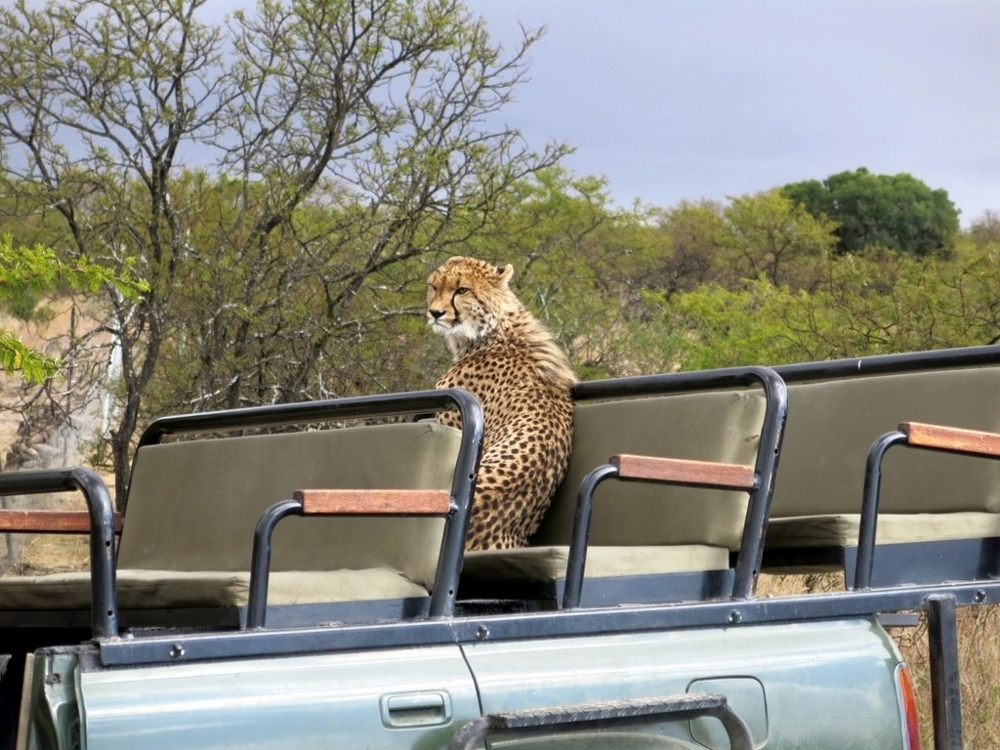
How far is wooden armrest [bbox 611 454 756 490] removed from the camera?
9.28 ft

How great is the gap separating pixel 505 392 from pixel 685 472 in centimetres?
157

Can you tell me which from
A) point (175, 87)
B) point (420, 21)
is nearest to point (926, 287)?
point (420, 21)

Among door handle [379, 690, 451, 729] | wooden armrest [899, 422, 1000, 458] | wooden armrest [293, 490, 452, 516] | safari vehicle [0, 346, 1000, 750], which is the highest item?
wooden armrest [899, 422, 1000, 458]

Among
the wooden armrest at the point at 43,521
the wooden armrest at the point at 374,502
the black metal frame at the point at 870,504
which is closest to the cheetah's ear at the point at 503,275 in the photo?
the wooden armrest at the point at 43,521

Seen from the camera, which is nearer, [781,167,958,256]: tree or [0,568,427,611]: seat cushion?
[0,568,427,611]: seat cushion

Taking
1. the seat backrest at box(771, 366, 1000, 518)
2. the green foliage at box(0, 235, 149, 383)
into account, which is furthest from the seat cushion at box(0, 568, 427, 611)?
the seat backrest at box(771, 366, 1000, 518)

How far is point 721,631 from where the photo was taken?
296cm

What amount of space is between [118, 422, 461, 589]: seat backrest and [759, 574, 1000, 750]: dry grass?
2.59m

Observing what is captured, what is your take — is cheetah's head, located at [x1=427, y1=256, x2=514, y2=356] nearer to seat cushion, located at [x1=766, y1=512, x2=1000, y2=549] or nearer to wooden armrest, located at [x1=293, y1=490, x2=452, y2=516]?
seat cushion, located at [x1=766, y1=512, x2=1000, y2=549]

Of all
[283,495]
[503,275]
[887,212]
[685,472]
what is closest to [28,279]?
[283,495]

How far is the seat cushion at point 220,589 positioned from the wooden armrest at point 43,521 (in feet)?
0.97

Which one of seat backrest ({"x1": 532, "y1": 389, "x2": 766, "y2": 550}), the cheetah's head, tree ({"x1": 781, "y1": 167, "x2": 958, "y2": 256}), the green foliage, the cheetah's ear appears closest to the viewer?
seat backrest ({"x1": 532, "y1": 389, "x2": 766, "y2": 550})

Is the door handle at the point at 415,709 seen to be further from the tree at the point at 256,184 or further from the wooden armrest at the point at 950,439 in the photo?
the tree at the point at 256,184

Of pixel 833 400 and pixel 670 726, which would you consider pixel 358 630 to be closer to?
pixel 670 726
